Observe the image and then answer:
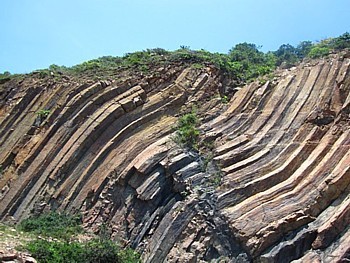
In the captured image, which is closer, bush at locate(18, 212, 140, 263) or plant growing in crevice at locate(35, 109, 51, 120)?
bush at locate(18, 212, 140, 263)

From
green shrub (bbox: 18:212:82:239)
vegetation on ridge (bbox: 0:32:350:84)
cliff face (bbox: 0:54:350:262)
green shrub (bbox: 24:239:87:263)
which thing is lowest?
green shrub (bbox: 24:239:87:263)

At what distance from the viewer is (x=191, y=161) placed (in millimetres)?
16828

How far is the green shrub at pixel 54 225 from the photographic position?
1613 centimetres

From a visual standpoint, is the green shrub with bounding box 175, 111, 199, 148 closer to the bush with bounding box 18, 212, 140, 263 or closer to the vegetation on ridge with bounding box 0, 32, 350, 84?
the vegetation on ridge with bounding box 0, 32, 350, 84

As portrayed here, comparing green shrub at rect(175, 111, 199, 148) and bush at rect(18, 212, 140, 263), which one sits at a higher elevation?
green shrub at rect(175, 111, 199, 148)

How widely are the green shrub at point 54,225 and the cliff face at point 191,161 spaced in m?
0.47

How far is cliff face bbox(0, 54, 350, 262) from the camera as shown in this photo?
526 inches

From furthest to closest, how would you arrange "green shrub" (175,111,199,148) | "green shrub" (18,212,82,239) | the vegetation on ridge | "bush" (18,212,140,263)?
1. the vegetation on ridge
2. "green shrub" (175,111,199,148)
3. "green shrub" (18,212,82,239)
4. "bush" (18,212,140,263)

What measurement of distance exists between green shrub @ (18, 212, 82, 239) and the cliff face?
0.47 m

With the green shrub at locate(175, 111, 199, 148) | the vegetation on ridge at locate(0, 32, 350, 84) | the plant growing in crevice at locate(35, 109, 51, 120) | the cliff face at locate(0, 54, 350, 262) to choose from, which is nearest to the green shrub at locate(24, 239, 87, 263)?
the cliff face at locate(0, 54, 350, 262)

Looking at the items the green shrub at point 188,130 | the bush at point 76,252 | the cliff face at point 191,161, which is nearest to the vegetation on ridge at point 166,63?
the cliff face at point 191,161

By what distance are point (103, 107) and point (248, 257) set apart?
9.01 m

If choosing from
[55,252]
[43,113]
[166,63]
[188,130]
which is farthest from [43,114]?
[55,252]

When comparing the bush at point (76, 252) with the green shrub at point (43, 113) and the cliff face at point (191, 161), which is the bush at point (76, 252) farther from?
the green shrub at point (43, 113)
